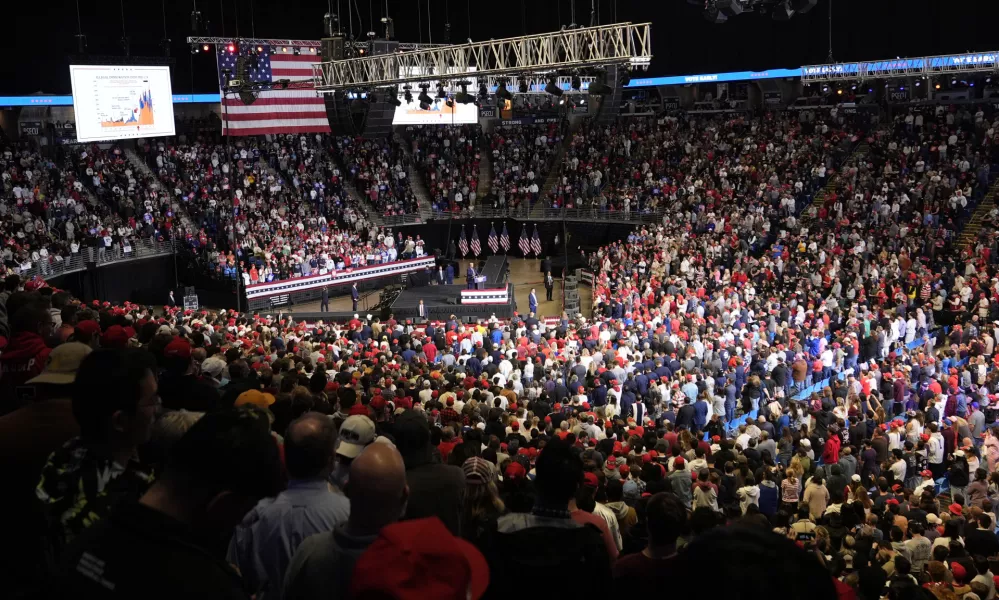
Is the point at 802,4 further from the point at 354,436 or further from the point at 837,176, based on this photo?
the point at 837,176

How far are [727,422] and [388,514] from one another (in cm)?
1416

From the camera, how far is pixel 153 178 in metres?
32.8

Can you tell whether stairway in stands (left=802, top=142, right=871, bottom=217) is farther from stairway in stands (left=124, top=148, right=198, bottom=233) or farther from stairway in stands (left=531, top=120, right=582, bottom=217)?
stairway in stands (left=124, top=148, right=198, bottom=233)

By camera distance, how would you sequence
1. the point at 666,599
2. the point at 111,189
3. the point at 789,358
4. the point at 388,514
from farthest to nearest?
the point at 111,189, the point at 789,358, the point at 388,514, the point at 666,599

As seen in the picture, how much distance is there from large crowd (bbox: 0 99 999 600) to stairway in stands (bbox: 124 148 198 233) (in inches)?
15.3

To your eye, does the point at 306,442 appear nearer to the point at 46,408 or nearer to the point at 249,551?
the point at 249,551

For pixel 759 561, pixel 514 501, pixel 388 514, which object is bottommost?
pixel 514 501

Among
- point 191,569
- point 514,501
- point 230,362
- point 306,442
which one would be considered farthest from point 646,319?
point 191,569

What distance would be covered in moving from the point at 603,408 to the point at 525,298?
619 inches

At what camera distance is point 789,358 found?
18.2 m

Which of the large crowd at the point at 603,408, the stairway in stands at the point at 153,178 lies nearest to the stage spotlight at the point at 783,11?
the large crowd at the point at 603,408

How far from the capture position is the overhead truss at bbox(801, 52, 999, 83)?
29250mm

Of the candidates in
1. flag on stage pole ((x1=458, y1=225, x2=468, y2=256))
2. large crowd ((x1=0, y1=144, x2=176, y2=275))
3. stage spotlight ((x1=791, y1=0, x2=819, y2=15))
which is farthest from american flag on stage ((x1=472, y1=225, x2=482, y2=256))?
stage spotlight ((x1=791, y1=0, x2=819, y2=15))

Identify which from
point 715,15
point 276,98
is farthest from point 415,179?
point 715,15
